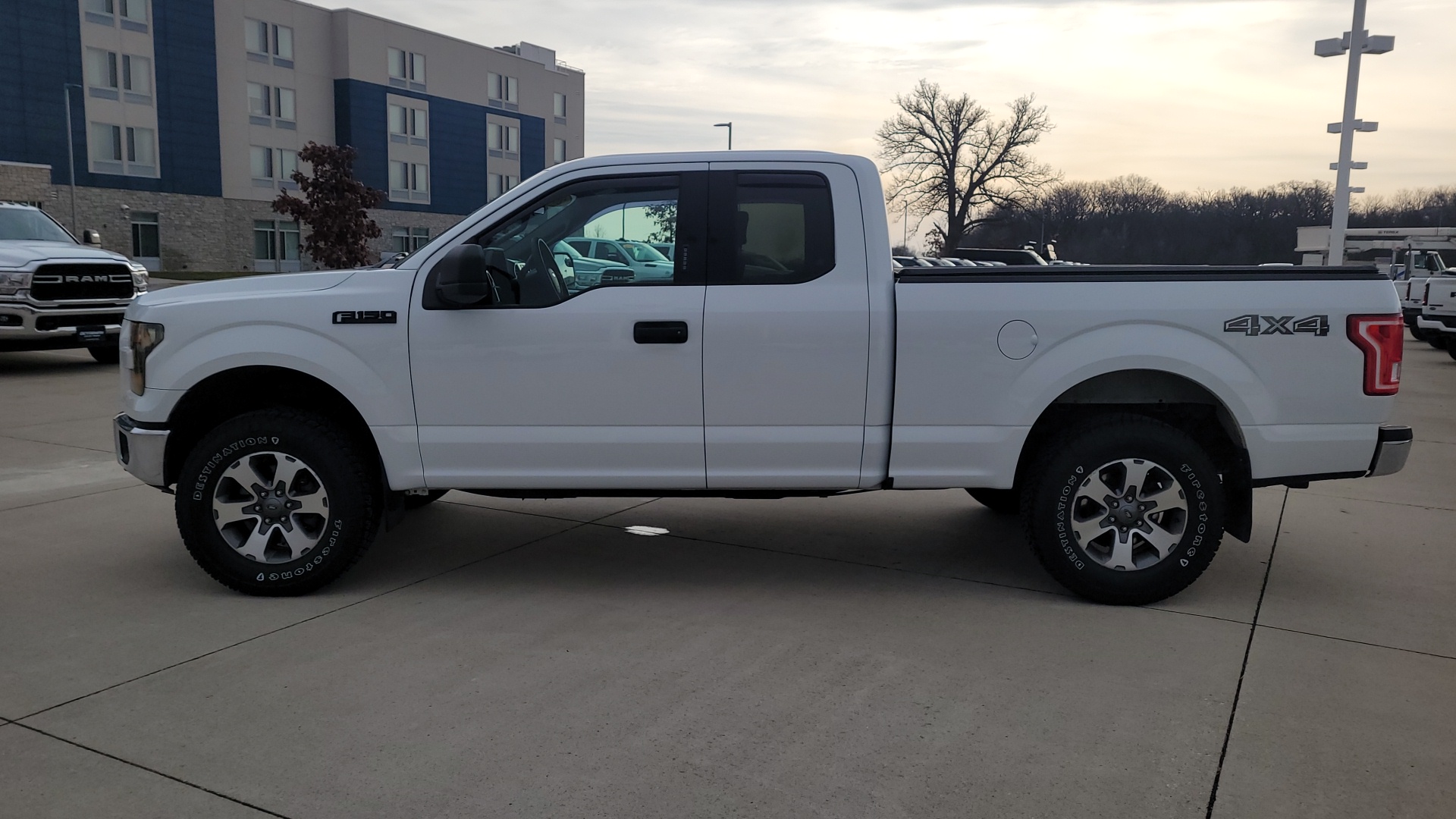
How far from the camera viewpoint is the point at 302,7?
56906mm

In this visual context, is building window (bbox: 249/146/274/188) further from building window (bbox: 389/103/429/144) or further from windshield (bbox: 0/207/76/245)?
windshield (bbox: 0/207/76/245)

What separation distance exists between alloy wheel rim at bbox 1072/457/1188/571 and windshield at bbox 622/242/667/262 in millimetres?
2191

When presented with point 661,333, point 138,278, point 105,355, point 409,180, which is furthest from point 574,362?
point 409,180

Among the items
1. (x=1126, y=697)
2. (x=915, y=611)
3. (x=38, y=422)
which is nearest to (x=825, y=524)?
(x=915, y=611)

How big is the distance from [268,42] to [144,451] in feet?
189

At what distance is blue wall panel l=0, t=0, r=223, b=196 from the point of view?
45.8 m

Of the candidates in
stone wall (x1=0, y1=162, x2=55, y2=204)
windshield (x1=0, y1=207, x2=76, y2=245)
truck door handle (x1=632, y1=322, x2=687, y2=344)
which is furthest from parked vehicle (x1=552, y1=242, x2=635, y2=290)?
stone wall (x1=0, y1=162, x2=55, y2=204)

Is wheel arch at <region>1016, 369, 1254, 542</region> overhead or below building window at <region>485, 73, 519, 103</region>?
below

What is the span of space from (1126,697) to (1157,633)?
2.69ft

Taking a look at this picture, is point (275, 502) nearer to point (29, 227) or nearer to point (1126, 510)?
point (1126, 510)

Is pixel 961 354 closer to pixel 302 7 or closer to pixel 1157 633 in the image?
pixel 1157 633

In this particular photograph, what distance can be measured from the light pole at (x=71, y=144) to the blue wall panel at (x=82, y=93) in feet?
0.53

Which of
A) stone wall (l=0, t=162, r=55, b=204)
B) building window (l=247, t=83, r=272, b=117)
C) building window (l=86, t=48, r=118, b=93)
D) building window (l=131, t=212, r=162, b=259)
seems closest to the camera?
stone wall (l=0, t=162, r=55, b=204)

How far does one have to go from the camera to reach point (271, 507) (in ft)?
16.4
